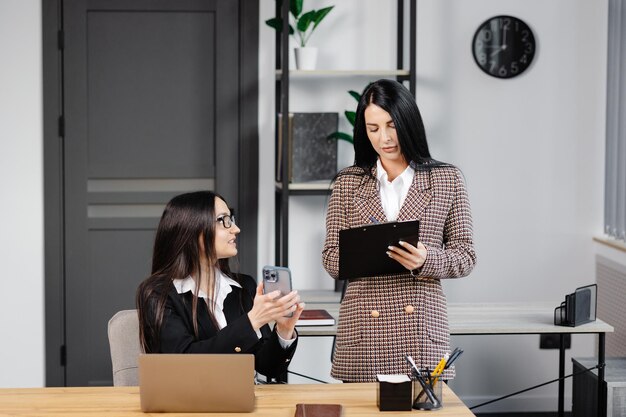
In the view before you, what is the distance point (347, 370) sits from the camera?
258cm

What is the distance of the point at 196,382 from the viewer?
211 centimetres

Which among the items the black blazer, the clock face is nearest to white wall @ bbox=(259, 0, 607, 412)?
the clock face

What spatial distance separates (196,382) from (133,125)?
2406 millimetres

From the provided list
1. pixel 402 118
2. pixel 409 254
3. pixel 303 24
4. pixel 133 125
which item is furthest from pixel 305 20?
pixel 409 254

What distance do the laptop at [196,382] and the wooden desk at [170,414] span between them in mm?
23

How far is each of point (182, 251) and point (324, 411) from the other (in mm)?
614

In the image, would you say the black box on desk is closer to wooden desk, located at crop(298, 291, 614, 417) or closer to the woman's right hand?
the woman's right hand

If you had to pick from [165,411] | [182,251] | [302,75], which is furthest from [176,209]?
[302,75]

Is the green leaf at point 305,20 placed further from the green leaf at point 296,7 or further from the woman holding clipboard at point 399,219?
the woman holding clipboard at point 399,219

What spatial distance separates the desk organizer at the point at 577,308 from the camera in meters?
3.36

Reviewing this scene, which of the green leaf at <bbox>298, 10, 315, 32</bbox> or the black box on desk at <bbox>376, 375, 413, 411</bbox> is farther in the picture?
the green leaf at <bbox>298, 10, 315, 32</bbox>

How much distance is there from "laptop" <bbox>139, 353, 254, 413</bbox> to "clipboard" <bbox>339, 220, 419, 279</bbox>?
1.64 feet

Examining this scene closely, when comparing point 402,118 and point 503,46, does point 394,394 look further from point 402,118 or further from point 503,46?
point 503,46

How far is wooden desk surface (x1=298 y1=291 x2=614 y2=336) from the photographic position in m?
3.34
